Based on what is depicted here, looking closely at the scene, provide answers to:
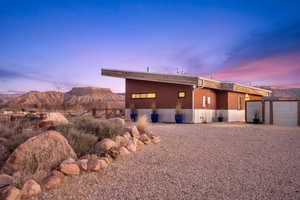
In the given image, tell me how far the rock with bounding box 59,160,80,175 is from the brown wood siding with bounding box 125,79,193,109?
481 inches

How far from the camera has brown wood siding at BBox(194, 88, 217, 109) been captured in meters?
15.2

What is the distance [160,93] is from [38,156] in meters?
13.0

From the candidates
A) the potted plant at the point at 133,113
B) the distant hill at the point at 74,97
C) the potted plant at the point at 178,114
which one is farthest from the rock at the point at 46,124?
the distant hill at the point at 74,97

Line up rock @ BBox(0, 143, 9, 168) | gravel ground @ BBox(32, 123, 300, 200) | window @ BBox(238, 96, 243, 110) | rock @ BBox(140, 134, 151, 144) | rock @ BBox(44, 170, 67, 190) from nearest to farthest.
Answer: gravel ground @ BBox(32, 123, 300, 200)
rock @ BBox(44, 170, 67, 190)
rock @ BBox(0, 143, 9, 168)
rock @ BBox(140, 134, 151, 144)
window @ BBox(238, 96, 243, 110)

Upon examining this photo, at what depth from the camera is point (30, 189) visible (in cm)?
267

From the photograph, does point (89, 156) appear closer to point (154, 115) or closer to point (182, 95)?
point (182, 95)

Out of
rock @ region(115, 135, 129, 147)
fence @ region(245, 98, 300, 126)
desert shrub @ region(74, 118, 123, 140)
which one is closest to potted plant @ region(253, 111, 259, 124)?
fence @ region(245, 98, 300, 126)

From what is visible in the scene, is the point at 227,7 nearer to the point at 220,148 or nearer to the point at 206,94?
the point at 206,94

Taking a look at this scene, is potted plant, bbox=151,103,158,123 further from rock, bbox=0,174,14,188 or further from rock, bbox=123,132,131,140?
rock, bbox=0,174,14,188

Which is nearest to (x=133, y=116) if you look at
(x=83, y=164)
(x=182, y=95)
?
(x=182, y=95)

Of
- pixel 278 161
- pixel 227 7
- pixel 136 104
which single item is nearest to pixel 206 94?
pixel 136 104

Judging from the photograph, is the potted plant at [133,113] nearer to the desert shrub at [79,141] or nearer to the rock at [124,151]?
the desert shrub at [79,141]

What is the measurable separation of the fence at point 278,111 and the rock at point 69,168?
15.4 metres

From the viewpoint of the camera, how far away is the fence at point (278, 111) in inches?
583
